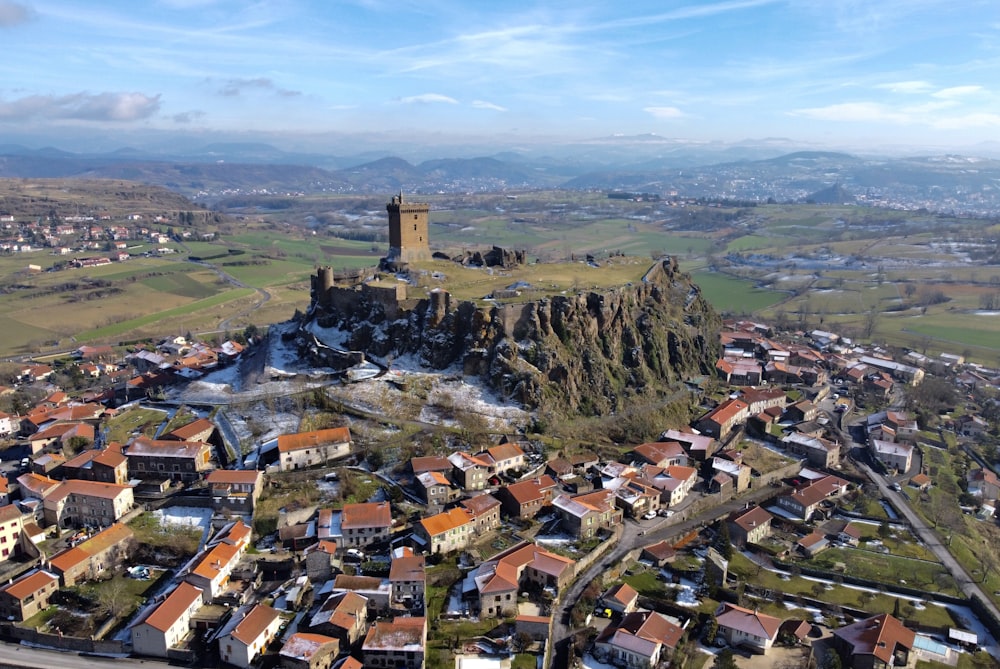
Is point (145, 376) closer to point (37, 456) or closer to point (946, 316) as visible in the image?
point (37, 456)

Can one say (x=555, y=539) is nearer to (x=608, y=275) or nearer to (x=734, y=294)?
(x=608, y=275)

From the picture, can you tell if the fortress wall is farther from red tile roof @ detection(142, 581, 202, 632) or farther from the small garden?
red tile roof @ detection(142, 581, 202, 632)

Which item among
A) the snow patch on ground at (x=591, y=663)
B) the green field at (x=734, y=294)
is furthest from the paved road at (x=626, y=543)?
the green field at (x=734, y=294)

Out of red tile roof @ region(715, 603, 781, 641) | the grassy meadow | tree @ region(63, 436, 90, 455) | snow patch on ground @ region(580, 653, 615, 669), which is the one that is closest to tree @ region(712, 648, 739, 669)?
red tile roof @ region(715, 603, 781, 641)

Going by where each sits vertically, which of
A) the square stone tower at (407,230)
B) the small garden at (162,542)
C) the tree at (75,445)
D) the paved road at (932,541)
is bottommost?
the paved road at (932,541)

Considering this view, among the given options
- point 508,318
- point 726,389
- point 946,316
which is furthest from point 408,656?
point 946,316

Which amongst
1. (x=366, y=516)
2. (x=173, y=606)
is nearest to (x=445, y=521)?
(x=366, y=516)

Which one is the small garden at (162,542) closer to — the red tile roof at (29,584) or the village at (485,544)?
the village at (485,544)
